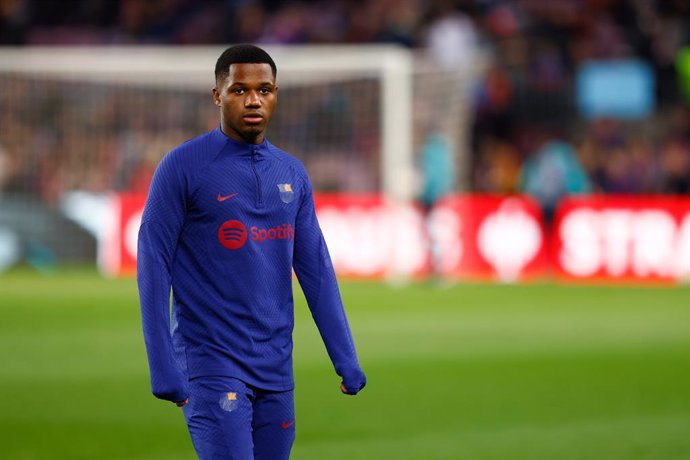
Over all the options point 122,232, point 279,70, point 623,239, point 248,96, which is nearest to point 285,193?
point 248,96

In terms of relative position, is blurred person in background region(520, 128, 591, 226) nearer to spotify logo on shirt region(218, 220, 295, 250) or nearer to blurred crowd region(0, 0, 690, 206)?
blurred crowd region(0, 0, 690, 206)

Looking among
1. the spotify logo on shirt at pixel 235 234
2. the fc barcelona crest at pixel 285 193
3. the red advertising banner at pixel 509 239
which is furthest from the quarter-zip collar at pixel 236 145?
the red advertising banner at pixel 509 239

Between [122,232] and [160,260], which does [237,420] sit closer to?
[160,260]

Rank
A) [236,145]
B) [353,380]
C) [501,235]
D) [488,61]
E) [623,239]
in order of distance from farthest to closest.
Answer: [488,61], [501,235], [623,239], [353,380], [236,145]

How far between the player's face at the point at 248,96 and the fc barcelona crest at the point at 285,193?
0.19 m

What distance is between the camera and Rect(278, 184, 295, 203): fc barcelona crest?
4.45 metres

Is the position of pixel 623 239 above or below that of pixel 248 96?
below

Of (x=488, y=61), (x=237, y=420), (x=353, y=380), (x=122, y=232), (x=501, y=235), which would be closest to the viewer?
(x=237, y=420)

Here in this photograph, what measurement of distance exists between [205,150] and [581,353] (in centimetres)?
885

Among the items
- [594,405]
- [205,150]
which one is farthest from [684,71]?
[205,150]

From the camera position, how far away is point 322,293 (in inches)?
181

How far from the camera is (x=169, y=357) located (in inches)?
166

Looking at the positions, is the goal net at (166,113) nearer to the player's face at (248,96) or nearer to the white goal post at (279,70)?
the white goal post at (279,70)

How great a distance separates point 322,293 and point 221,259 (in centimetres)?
40
